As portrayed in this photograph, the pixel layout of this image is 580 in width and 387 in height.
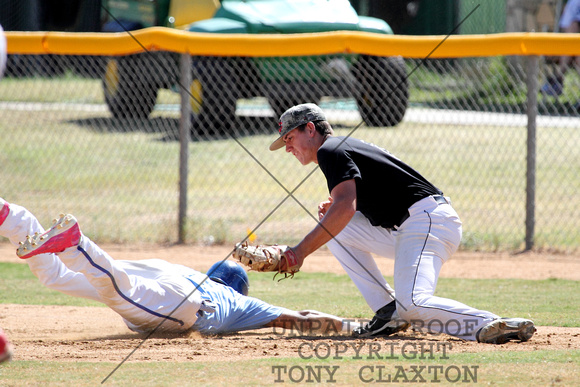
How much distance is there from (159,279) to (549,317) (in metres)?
2.72

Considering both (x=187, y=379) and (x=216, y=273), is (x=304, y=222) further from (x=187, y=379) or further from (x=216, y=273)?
(x=187, y=379)

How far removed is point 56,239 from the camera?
3869mm

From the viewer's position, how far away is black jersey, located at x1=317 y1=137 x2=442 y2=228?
4.27 metres

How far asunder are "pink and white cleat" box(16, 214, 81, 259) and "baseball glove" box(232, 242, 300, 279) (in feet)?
2.89

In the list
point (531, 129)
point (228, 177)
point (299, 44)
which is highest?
point (299, 44)

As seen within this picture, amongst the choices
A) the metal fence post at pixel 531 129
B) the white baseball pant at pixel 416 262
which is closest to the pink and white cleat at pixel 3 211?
the white baseball pant at pixel 416 262

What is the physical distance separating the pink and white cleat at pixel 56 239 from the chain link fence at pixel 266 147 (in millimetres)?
3979

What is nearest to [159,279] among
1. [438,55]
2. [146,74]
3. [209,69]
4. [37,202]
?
[438,55]

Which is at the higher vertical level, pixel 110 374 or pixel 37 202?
pixel 110 374

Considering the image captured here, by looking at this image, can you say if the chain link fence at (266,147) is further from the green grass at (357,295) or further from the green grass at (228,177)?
the green grass at (357,295)

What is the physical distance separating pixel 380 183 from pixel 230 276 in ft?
4.01

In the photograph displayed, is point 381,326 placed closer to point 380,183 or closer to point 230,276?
point 380,183

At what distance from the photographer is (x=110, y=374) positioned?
3428mm

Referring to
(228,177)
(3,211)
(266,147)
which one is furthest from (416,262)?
(266,147)
